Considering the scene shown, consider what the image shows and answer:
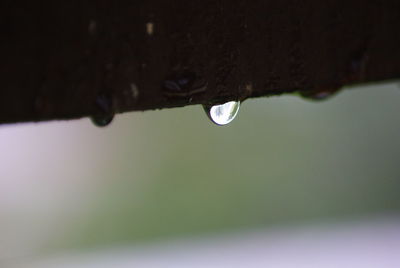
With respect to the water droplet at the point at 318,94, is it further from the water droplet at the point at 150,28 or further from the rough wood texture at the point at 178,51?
the water droplet at the point at 150,28

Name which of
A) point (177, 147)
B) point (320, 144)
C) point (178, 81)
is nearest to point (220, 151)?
point (177, 147)

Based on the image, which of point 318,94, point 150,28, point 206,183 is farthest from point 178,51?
point 206,183

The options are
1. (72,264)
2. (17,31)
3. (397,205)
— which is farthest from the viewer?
(397,205)

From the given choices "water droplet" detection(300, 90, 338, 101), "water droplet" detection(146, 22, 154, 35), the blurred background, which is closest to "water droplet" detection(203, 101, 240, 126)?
"water droplet" detection(300, 90, 338, 101)

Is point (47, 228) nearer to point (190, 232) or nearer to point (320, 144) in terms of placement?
point (190, 232)

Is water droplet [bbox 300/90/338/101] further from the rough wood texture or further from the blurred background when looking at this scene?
the blurred background

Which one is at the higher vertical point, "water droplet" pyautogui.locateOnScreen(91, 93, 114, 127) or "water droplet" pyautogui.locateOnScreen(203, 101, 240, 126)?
"water droplet" pyautogui.locateOnScreen(203, 101, 240, 126)
